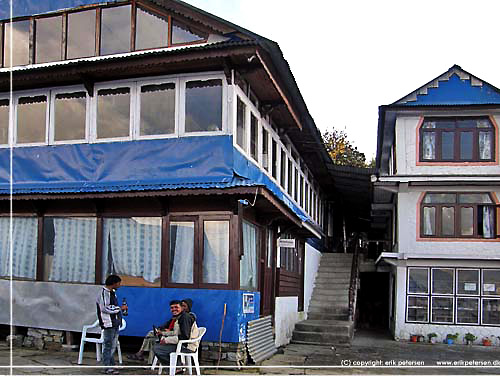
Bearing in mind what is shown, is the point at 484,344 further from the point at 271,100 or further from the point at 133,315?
the point at 133,315

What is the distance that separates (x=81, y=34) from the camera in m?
14.2

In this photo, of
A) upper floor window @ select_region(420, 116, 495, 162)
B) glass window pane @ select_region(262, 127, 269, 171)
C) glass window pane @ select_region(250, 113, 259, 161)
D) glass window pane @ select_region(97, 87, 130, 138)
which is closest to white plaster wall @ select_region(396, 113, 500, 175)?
upper floor window @ select_region(420, 116, 495, 162)

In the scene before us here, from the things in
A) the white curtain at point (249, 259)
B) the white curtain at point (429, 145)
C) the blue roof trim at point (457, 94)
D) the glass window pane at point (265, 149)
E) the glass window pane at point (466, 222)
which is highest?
the blue roof trim at point (457, 94)

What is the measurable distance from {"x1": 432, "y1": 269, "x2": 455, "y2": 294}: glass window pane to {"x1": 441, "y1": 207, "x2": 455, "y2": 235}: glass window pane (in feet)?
4.08

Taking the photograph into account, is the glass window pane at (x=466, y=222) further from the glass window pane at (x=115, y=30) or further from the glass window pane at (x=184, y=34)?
the glass window pane at (x=115, y=30)

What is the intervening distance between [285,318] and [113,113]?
755 centimetres

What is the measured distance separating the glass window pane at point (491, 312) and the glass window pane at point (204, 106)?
12.0 meters

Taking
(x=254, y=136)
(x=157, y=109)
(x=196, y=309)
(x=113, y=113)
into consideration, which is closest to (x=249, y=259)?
(x=196, y=309)

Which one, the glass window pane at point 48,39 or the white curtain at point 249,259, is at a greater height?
→ the glass window pane at point 48,39

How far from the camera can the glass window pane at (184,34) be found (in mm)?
13266

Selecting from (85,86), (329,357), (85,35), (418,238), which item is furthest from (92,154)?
(418,238)

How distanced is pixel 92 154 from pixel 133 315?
138 inches

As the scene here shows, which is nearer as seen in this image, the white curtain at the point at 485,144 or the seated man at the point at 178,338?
the seated man at the point at 178,338

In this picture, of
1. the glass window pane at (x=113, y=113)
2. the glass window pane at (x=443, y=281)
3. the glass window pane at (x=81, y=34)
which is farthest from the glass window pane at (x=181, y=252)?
the glass window pane at (x=443, y=281)
